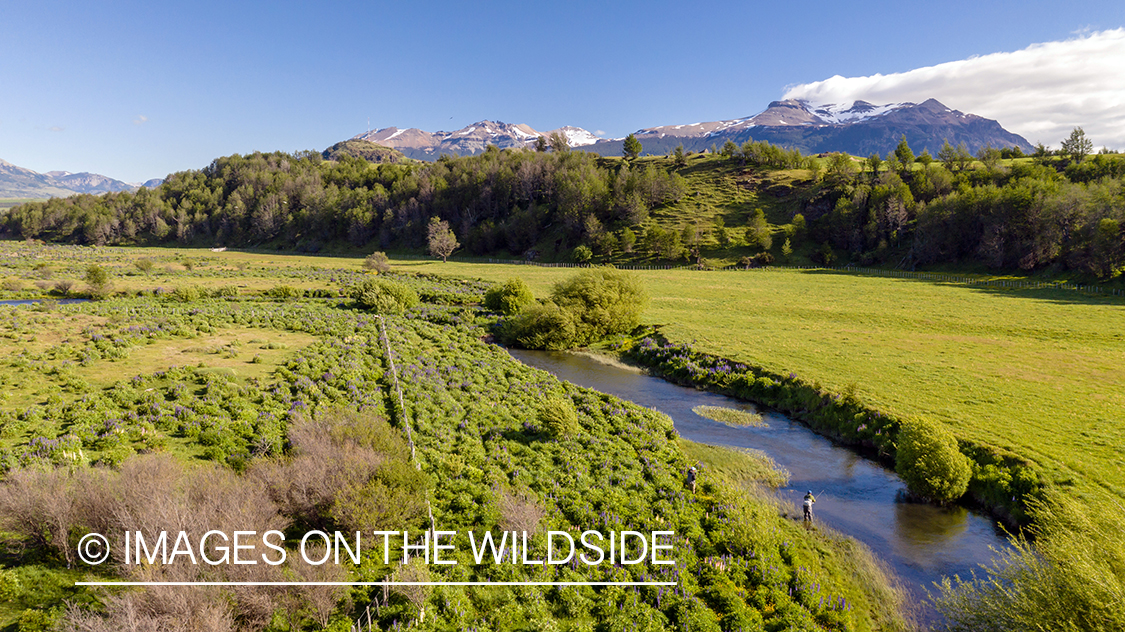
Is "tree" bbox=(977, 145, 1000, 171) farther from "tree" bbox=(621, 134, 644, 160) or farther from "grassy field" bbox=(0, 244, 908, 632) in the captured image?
"grassy field" bbox=(0, 244, 908, 632)

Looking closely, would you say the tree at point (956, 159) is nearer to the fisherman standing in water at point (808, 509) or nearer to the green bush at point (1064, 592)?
the fisherman standing in water at point (808, 509)

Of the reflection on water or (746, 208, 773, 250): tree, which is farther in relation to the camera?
(746, 208, 773, 250): tree

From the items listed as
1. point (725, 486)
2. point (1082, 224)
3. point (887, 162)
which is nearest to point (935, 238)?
point (1082, 224)

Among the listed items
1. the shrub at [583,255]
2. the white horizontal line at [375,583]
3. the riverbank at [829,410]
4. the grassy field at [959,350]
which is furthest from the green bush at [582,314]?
the shrub at [583,255]

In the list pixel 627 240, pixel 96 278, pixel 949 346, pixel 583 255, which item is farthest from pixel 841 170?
pixel 96 278

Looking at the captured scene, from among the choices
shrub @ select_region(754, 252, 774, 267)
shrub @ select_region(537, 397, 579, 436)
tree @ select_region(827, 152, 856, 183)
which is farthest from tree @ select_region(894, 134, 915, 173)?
shrub @ select_region(537, 397, 579, 436)

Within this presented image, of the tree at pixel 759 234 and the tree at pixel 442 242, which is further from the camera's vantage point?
the tree at pixel 442 242

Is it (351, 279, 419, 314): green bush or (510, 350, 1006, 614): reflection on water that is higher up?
(351, 279, 419, 314): green bush

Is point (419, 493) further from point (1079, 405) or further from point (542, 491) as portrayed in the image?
point (1079, 405)
